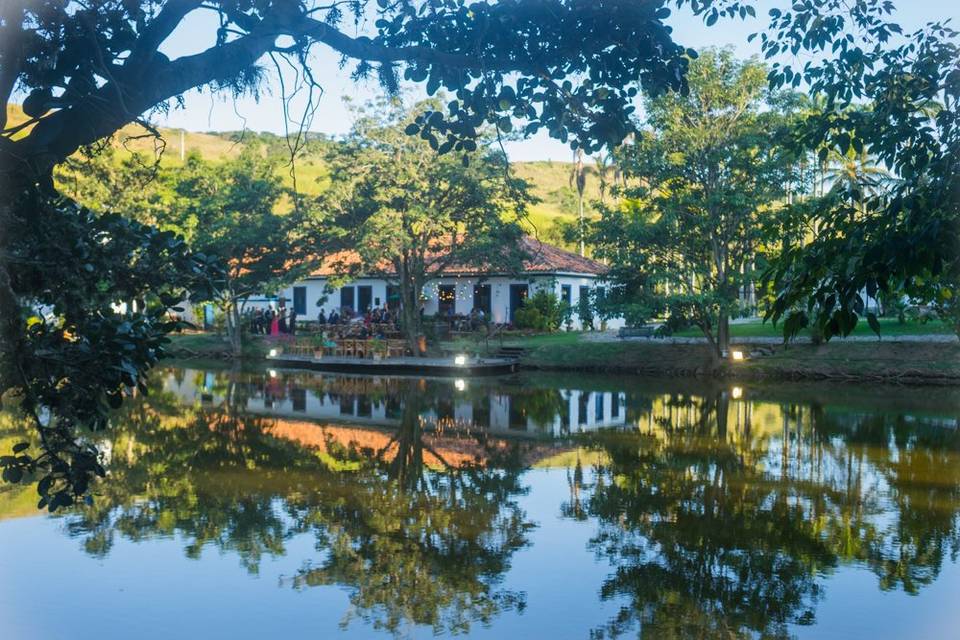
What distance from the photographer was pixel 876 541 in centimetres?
921

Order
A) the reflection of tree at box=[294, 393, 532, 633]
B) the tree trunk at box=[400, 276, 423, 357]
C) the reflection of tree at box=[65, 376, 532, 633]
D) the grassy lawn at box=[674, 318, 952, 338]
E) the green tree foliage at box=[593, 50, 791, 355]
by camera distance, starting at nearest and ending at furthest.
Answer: the reflection of tree at box=[294, 393, 532, 633] → the reflection of tree at box=[65, 376, 532, 633] → the green tree foliage at box=[593, 50, 791, 355] → the grassy lawn at box=[674, 318, 952, 338] → the tree trunk at box=[400, 276, 423, 357]

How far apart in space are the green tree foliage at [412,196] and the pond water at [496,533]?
13134 millimetres

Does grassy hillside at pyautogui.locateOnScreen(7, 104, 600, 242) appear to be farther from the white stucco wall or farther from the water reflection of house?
the water reflection of house

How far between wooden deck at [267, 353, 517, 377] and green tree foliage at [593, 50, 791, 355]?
169 inches

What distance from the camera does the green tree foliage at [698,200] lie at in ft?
89.3

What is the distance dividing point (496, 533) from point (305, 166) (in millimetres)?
41333

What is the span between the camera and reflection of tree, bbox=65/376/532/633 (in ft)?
25.4

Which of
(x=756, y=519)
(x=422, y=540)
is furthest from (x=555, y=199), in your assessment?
(x=422, y=540)

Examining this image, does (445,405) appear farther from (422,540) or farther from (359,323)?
(359,323)

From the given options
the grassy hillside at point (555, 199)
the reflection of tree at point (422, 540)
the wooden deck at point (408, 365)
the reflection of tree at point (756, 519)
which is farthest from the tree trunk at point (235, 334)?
the reflection of tree at point (422, 540)

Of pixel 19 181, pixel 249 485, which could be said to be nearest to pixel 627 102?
pixel 19 181

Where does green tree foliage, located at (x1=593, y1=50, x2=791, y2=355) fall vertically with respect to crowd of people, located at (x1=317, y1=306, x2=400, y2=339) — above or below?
above

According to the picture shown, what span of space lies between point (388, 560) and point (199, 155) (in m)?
33.5

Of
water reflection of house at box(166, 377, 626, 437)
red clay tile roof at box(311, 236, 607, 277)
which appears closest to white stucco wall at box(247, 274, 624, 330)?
red clay tile roof at box(311, 236, 607, 277)
